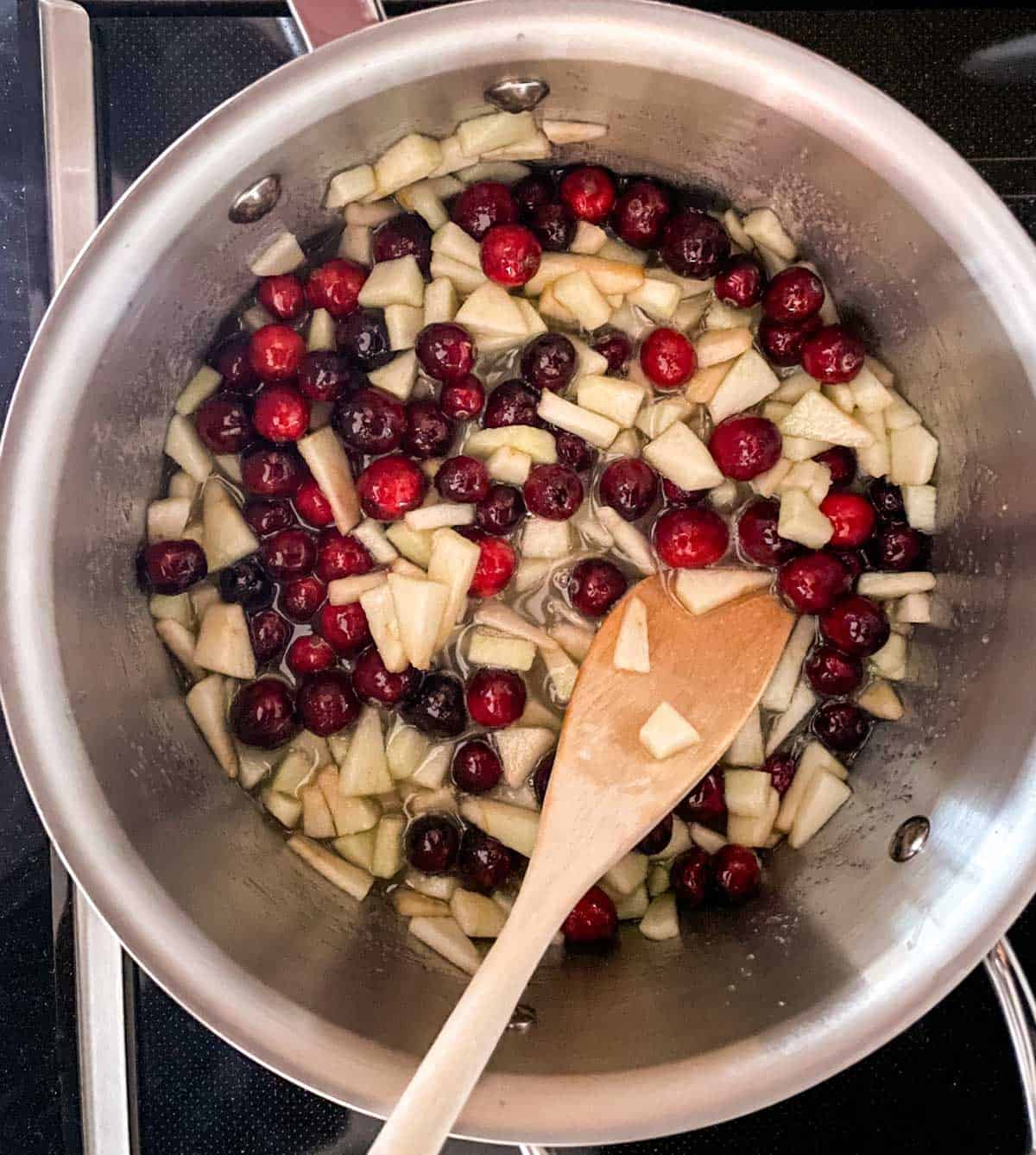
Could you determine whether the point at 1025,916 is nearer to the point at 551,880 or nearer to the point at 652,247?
the point at 551,880

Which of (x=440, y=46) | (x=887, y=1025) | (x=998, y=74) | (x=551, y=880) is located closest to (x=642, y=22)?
(x=440, y=46)

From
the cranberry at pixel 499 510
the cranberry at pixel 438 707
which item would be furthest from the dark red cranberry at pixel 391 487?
the cranberry at pixel 438 707

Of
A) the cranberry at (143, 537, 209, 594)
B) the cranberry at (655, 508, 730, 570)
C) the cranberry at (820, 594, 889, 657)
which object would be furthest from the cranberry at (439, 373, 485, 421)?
the cranberry at (820, 594, 889, 657)

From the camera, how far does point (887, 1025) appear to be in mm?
1638

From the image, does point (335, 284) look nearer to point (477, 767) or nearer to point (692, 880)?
point (477, 767)

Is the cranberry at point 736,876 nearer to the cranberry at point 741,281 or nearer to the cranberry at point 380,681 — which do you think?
the cranberry at point 380,681

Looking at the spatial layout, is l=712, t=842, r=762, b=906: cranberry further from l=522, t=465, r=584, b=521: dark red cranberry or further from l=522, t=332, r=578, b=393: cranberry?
l=522, t=332, r=578, b=393: cranberry

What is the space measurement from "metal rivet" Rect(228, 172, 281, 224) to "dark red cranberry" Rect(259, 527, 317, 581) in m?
0.64

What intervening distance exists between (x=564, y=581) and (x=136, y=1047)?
4.24 ft

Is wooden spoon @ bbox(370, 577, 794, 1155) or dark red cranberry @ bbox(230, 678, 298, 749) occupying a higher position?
wooden spoon @ bbox(370, 577, 794, 1155)

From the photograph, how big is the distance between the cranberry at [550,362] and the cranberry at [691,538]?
371mm

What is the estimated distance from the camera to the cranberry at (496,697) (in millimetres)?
2090

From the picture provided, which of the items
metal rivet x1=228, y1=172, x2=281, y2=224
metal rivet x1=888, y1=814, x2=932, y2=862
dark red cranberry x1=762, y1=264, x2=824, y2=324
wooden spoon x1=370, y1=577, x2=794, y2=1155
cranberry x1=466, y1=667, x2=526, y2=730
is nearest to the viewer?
wooden spoon x1=370, y1=577, x2=794, y2=1155

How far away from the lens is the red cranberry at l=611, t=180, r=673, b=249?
2.02m
